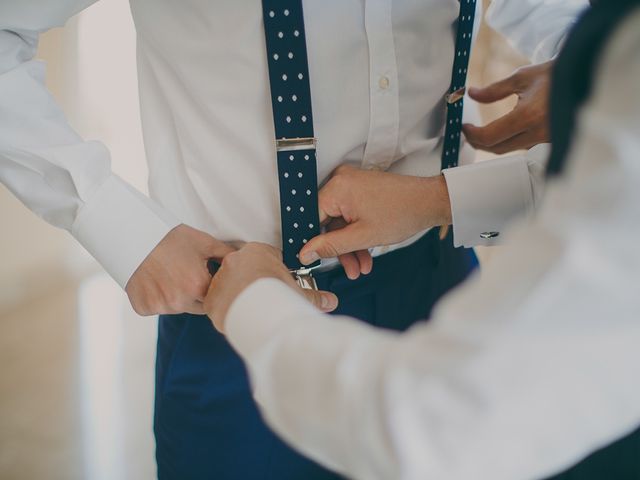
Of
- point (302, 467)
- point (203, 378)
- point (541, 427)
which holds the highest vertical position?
point (541, 427)

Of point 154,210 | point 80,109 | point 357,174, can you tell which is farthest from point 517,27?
point 80,109

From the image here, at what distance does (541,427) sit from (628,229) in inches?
5.4

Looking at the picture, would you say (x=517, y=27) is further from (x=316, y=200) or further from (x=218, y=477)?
(x=218, y=477)

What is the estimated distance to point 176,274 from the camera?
72cm

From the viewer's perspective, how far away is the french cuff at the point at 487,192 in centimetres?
79

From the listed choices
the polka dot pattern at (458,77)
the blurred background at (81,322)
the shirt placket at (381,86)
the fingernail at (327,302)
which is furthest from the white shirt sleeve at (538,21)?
the blurred background at (81,322)

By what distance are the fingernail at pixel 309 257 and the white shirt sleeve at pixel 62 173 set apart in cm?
18

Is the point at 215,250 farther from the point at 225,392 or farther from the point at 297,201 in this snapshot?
the point at 225,392

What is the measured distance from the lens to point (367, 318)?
36.5 inches

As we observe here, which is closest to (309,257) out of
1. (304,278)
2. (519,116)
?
(304,278)

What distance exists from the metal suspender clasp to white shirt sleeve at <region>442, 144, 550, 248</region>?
0.20m

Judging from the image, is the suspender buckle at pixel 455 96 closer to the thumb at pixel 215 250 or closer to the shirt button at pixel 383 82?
the shirt button at pixel 383 82

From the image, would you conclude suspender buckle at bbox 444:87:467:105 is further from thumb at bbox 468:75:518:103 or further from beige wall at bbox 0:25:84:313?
beige wall at bbox 0:25:84:313

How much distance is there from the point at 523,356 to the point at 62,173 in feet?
2.07
